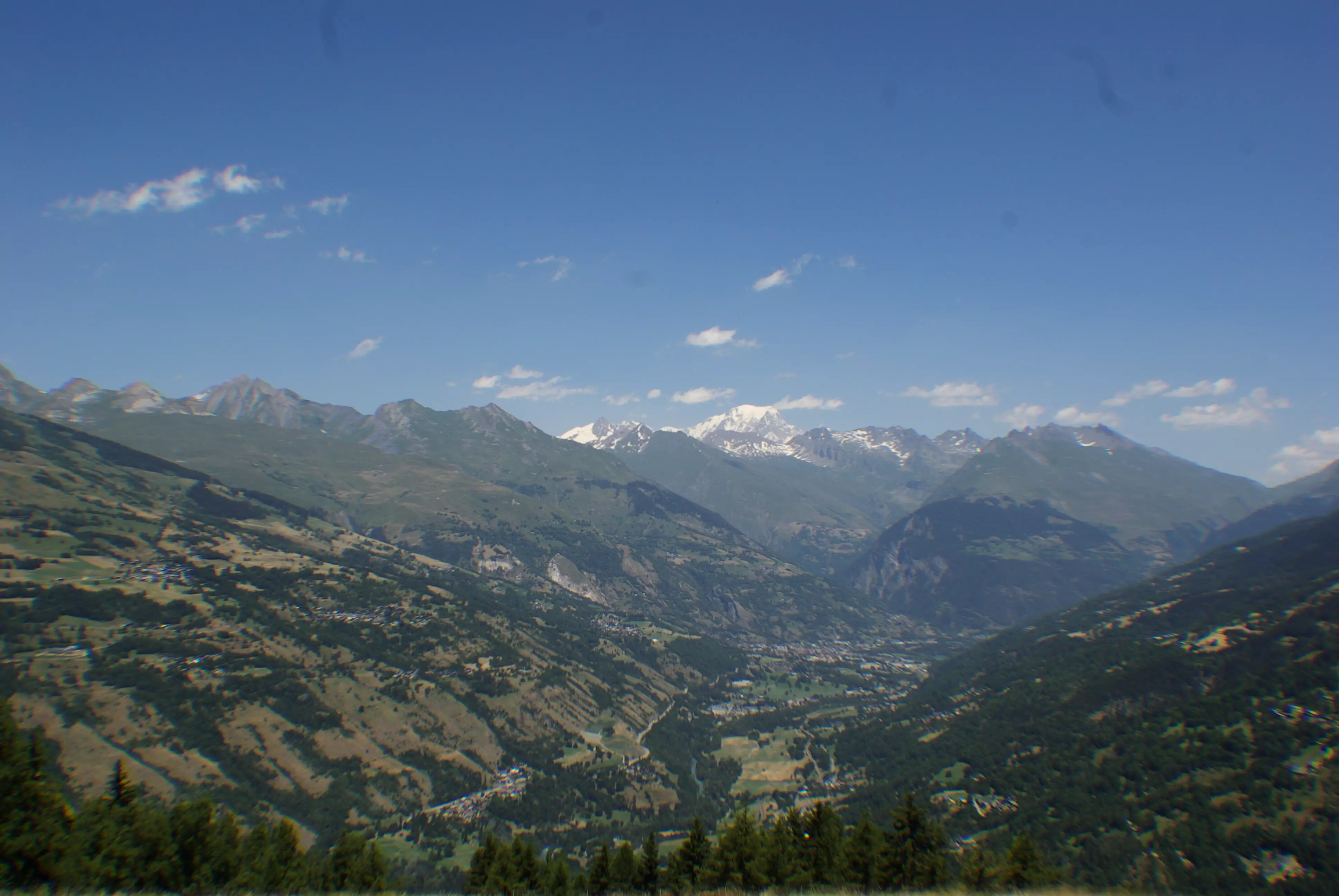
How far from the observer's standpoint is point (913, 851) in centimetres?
7644

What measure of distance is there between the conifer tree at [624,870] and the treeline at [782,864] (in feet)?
0.41

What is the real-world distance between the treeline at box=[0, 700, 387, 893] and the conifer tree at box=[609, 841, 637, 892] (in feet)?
97.4

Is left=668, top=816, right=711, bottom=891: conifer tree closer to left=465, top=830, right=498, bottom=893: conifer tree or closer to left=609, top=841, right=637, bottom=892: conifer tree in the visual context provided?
left=609, top=841, right=637, bottom=892: conifer tree

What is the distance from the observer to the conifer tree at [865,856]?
74562 mm

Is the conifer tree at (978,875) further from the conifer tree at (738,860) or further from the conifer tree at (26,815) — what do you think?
the conifer tree at (26,815)

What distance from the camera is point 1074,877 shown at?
10969cm

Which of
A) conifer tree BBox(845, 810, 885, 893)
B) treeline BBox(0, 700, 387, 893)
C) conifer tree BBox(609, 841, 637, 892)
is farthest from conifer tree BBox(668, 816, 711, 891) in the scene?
treeline BBox(0, 700, 387, 893)

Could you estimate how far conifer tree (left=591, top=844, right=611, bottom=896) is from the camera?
77312 mm

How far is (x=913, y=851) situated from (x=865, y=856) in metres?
5.71

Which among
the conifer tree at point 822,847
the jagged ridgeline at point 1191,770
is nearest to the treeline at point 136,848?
the conifer tree at point 822,847

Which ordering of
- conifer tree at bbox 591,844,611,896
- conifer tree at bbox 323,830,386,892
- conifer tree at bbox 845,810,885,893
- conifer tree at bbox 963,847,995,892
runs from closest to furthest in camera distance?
1. conifer tree at bbox 963,847,995,892
2. conifer tree at bbox 845,810,885,893
3. conifer tree at bbox 591,844,611,896
4. conifer tree at bbox 323,830,386,892

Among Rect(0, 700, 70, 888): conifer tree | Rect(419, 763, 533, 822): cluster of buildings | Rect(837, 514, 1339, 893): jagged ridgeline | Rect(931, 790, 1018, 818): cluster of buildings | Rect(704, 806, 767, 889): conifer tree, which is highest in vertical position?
Rect(0, 700, 70, 888): conifer tree

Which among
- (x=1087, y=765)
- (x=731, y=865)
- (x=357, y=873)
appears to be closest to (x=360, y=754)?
(x=357, y=873)

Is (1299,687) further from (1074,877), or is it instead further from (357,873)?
(357,873)
